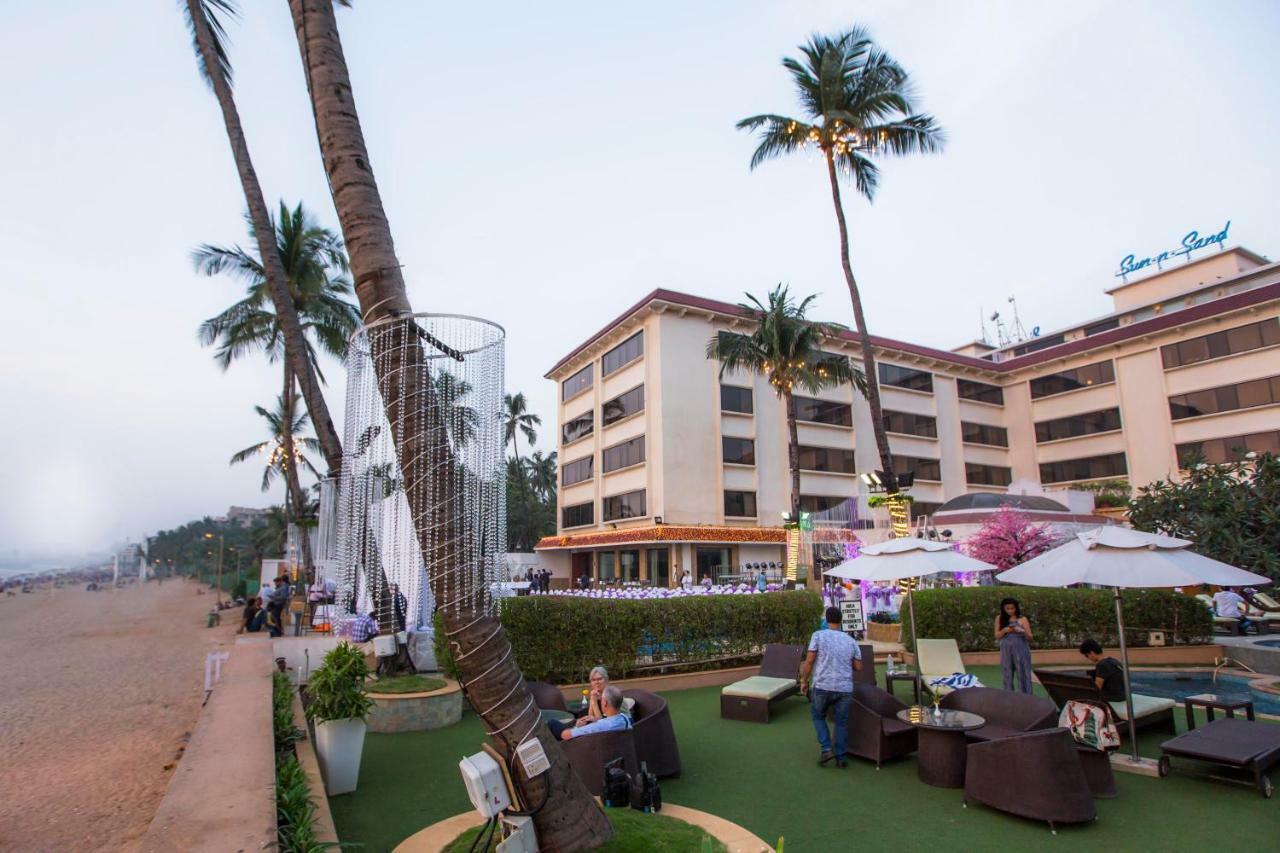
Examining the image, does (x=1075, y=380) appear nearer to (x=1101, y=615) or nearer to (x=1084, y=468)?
(x=1084, y=468)

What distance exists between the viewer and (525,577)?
38.4 metres

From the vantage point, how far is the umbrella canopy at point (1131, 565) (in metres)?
6.53

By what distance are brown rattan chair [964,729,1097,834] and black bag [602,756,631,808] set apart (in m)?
2.82

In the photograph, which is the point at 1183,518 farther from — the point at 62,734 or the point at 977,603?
the point at 62,734

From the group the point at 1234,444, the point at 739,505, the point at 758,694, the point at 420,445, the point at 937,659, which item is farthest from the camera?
the point at 739,505

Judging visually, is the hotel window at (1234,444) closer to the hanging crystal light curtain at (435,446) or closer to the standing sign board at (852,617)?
the standing sign board at (852,617)

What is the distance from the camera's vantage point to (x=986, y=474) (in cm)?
4309

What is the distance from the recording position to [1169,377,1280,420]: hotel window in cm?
3284

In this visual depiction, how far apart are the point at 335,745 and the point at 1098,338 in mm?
43474

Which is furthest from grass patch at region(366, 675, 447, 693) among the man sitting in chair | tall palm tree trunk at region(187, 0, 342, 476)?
tall palm tree trunk at region(187, 0, 342, 476)

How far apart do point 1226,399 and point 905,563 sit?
35.3m

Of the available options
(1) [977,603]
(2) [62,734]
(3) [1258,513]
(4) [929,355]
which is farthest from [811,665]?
(4) [929,355]

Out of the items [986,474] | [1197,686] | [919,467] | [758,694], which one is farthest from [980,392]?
[758,694]

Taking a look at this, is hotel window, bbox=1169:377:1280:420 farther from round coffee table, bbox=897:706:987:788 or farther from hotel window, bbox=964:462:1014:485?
round coffee table, bbox=897:706:987:788
